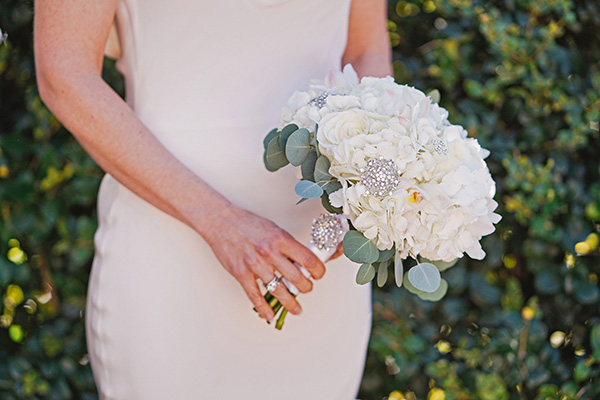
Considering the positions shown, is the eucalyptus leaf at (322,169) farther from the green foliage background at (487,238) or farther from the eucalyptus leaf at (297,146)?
the green foliage background at (487,238)

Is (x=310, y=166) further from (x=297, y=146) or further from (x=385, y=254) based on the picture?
(x=385, y=254)

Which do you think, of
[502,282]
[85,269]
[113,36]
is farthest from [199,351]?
[502,282]

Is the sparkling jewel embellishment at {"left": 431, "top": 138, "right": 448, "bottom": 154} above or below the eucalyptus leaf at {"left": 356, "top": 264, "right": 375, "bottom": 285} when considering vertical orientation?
above

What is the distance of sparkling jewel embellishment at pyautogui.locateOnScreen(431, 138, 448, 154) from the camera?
3.56 ft

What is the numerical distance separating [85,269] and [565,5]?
6.07 feet

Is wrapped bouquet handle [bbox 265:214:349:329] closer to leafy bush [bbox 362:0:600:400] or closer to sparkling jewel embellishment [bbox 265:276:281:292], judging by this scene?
sparkling jewel embellishment [bbox 265:276:281:292]

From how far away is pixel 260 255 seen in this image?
1.21 m

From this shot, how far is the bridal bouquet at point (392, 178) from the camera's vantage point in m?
1.07

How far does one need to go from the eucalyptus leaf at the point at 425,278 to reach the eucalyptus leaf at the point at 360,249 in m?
0.07

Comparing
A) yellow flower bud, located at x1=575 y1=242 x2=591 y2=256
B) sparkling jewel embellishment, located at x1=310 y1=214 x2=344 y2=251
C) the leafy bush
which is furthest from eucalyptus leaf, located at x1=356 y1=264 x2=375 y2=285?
yellow flower bud, located at x1=575 y1=242 x2=591 y2=256

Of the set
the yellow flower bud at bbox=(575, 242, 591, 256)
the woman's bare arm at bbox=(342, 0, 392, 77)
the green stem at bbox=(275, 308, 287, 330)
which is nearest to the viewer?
the green stem at bbox=(275, 308, 287, 330)

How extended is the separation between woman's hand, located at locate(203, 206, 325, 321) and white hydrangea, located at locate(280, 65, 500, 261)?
0.49 feet

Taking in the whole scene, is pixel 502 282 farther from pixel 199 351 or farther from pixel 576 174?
pixel 199 351

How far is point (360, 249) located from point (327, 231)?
116 millimetres
